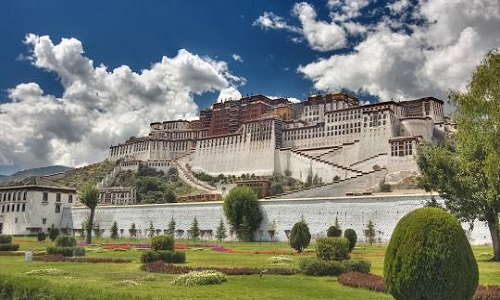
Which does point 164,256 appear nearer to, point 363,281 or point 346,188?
point 363,281

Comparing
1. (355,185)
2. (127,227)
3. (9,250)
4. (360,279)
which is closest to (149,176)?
(127,227)

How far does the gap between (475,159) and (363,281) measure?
11.8 m

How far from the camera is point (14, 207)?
66.5m

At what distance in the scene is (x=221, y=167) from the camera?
98000mm

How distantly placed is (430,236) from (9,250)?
29.2 meters

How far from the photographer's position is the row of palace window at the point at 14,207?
65750 mm

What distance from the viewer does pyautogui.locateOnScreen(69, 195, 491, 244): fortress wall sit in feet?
125

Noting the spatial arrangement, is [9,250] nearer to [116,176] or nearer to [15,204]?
[15,204]


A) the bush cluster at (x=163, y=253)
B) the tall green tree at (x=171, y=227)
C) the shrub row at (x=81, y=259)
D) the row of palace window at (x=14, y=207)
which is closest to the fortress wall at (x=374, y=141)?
the tall green tree at (x=171, y=227)

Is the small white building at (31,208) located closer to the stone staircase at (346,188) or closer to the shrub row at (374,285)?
the stone staircase at (346,188)

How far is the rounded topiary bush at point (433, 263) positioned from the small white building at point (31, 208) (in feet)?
207

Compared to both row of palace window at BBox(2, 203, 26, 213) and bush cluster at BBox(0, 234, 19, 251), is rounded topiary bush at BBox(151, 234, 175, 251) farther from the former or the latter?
row of palace window at BBox(2, 203, 26, 213)

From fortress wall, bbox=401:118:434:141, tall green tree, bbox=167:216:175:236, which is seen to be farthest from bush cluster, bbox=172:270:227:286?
fortress wall, bbox=401:118:434:141

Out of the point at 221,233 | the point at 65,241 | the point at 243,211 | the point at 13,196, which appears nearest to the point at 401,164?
the point at 243,211
